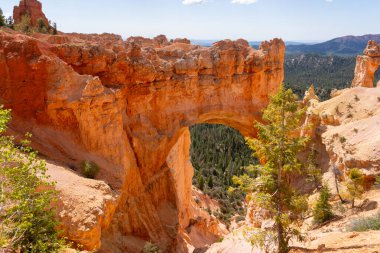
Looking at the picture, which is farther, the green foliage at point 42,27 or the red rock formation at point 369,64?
the red rock formation at point 369,64

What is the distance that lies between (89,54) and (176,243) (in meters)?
16.0

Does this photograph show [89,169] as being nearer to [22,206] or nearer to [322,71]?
[22,206]

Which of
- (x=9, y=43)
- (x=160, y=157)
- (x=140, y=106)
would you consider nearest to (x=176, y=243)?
(x=160, y=157)

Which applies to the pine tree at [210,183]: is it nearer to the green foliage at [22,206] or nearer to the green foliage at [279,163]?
the green foliage at [279,163]

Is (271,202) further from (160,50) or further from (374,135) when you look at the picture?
(160,50)

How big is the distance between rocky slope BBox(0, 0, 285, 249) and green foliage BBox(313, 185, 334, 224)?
10420 mm

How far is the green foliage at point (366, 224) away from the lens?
13.1 meters

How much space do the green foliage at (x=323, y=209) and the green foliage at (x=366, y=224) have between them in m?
2.07

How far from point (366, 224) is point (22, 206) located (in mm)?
13097

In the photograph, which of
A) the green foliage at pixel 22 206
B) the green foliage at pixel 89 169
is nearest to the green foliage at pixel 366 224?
the green foliage at pixel 22 206

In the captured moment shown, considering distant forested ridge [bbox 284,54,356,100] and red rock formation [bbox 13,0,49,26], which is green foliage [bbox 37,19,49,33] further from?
distant forested ridge [bbox 284,54,356,100]

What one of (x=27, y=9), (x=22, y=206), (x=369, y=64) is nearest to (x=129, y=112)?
(x=22, y=206)

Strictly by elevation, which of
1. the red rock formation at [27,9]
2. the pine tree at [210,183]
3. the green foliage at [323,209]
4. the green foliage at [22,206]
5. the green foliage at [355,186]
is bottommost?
the pine tree at [210,183]

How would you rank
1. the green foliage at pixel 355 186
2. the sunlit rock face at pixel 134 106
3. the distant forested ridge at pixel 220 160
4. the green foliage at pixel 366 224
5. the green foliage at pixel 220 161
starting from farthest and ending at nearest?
the distant forested ridge at pixel 220 160 < the green foliage at pixel 220 161 < the sunlit rock face at pixel 134 106 < the green foliage at pixel 355 186 < the green foliage at pixel 366 224
